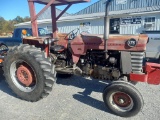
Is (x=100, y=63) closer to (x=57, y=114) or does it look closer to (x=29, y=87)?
(x=57, y=114)

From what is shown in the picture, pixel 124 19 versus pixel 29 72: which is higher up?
pixel 124 19

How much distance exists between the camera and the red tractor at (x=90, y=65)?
10.6 feet

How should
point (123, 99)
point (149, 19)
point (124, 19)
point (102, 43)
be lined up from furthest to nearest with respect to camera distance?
point (124, 19), point (149, 19), point (102, 43), point (123, 99)

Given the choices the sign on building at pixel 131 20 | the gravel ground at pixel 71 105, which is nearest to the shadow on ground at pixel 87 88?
the gravel ground at pixel 71 105

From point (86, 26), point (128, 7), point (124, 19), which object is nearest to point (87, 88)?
point (124, 19)

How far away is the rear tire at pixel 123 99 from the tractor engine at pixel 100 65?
1.60ft

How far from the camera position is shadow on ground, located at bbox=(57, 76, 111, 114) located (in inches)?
145

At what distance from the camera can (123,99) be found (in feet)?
10.5

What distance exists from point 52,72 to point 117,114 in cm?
153

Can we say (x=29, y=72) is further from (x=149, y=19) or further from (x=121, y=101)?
(x=149, y=19)

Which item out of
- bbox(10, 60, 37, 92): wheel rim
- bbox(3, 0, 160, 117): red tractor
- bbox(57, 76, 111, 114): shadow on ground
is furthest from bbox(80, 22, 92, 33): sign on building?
bbox(10, 60, 37, 92): wheel rim

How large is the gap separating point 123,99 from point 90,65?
110 centimetres

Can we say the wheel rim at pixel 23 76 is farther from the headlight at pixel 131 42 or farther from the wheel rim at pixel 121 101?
the headlight at pixel 131 42

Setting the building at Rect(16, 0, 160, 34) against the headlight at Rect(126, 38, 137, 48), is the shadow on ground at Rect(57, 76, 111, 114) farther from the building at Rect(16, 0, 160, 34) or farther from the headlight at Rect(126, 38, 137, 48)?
the building at Rect(16, 0, 160, 34)
